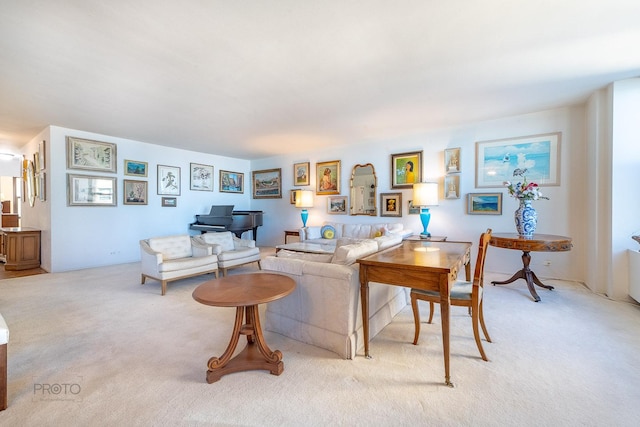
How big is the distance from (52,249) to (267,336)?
500 cm

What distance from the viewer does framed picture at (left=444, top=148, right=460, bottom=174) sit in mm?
4930

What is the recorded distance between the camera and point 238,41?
240 centimetres

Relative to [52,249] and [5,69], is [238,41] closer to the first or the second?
[5,69]

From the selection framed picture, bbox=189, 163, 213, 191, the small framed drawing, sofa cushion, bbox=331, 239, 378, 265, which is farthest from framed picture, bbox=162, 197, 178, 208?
the small framed drawing

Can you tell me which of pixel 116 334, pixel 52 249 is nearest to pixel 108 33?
pixel 116 334

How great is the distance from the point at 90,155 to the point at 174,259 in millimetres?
3186

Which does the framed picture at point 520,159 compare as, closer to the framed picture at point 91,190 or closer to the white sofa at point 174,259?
the white sofa at point 174,259

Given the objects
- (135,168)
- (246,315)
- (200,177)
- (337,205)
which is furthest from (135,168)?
(246,315)

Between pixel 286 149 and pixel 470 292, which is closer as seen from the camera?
pixel 470 292

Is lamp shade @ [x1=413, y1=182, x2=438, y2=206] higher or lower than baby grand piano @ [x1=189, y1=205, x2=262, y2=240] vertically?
higher

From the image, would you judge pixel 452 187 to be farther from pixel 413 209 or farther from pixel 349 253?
pixel 349 253

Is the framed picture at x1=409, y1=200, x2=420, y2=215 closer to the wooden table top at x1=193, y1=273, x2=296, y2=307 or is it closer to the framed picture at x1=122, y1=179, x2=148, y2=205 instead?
the wooden table top at x1=193, y1=273, x2=296, y2=307

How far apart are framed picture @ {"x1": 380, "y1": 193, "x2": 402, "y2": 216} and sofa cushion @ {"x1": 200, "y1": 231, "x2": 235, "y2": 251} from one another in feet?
10.4

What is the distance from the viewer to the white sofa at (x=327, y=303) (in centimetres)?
212
